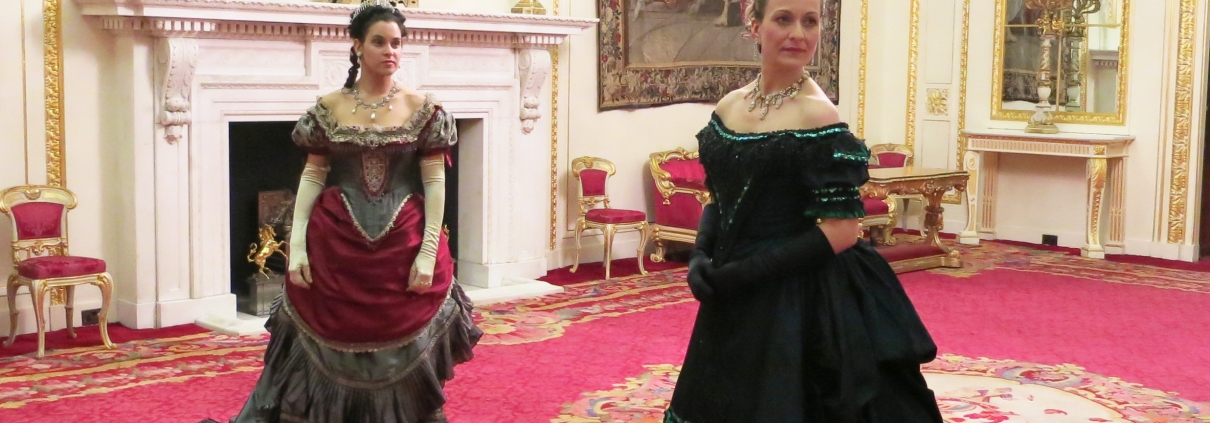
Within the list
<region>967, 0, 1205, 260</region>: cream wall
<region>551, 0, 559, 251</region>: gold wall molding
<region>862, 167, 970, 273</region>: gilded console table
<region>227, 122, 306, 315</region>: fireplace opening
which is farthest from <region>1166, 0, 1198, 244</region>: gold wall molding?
→ <region>227, 122, 306, 315</region>: fireplace opening

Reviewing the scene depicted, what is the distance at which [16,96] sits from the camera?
6113 mm

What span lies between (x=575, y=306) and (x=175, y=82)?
238cm

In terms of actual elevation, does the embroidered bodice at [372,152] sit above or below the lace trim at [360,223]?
above

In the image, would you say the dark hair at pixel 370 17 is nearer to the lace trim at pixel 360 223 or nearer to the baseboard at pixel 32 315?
the lace trim at pixel 360 223

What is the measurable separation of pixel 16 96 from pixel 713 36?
4.83 metres

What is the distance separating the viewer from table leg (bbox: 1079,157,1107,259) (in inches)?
365

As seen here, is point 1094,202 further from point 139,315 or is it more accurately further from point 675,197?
point 139,315

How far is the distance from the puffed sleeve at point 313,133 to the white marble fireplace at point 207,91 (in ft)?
7.56

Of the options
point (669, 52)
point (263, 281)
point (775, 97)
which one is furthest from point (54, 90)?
point (775, 97)

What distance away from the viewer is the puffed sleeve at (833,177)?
260 centimetres

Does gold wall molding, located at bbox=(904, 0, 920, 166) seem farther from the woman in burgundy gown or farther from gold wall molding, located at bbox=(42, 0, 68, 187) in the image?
the woman in burgundy gown

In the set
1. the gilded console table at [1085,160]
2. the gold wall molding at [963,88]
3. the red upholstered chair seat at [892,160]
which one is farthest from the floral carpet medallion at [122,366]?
the gold wall molding at [963,88]

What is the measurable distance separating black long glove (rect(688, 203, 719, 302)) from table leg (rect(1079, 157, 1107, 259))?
7.13 metres

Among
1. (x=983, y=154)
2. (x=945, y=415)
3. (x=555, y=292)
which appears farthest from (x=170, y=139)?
(x=983, y=154)
